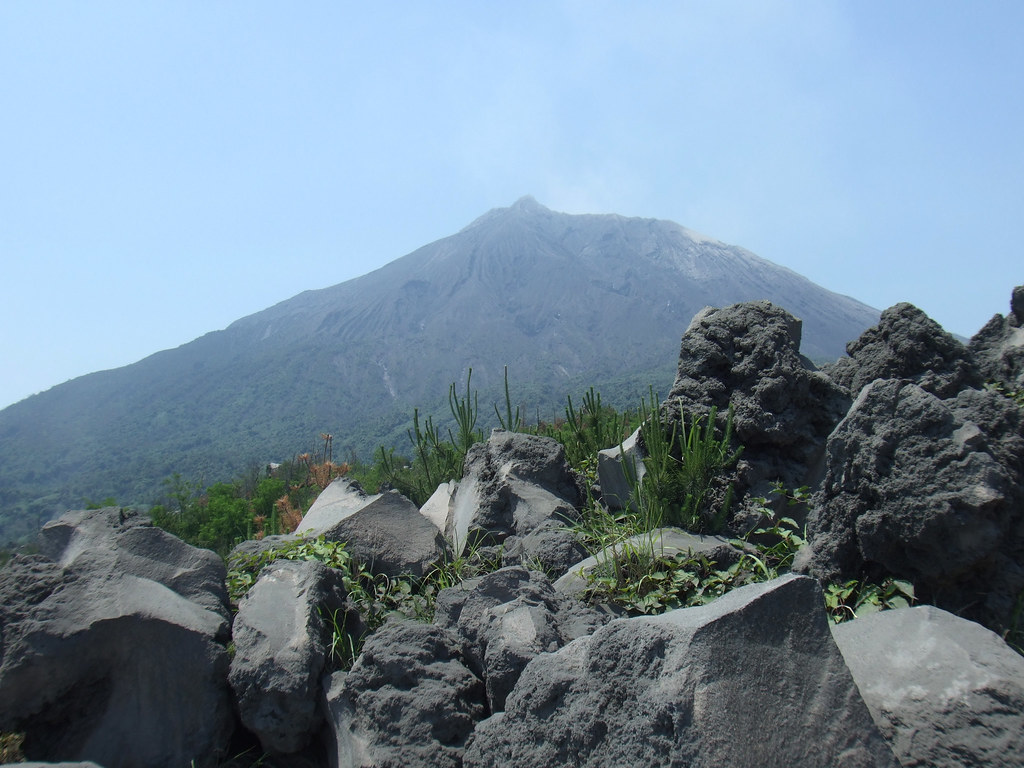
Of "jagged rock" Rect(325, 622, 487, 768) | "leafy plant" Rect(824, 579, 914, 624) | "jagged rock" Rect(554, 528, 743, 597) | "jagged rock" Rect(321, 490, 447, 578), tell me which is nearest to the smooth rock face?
"jagged rock" Rect(554, 528, 743, 597)

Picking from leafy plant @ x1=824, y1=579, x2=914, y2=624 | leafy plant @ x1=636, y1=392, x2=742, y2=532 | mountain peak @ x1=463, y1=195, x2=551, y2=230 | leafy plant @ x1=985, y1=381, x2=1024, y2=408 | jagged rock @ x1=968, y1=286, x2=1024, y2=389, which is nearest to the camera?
leafy plant @ x1=824, y1=579, x2=914, y2=624

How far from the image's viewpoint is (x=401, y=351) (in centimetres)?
13588

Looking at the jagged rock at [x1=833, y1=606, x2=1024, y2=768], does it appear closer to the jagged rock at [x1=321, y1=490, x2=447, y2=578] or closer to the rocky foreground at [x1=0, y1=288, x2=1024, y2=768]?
the rocky foreground at [x1=0, y1=288, x2=1024, y2=768]

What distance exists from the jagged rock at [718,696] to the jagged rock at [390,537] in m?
2.32

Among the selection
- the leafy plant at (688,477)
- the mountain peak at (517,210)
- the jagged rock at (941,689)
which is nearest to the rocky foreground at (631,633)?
the jagged rock at (941,689)

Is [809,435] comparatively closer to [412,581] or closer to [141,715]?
[412,581]

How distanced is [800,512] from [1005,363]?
93.7 inches

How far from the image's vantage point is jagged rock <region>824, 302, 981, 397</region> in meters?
4.61

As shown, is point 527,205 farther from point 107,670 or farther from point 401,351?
point 107,670

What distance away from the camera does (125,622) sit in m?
3.64

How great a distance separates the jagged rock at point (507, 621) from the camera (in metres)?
3.24

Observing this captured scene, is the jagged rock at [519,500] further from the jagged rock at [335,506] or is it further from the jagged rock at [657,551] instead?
the jagged rock at [335,506]

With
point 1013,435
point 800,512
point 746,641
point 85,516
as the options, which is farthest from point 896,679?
point 85,516

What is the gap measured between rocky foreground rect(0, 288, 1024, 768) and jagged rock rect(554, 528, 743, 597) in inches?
1.4
